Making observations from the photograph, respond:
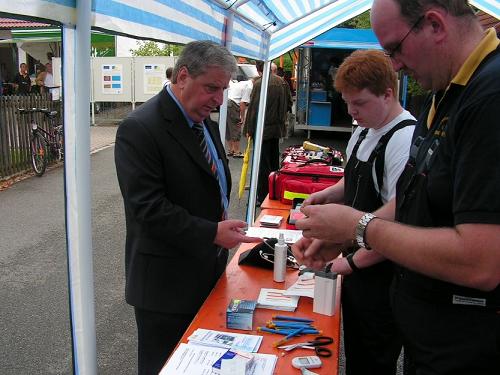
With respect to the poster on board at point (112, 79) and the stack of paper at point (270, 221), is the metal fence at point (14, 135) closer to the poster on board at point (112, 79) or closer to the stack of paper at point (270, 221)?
the poster on board at point (112, 79)

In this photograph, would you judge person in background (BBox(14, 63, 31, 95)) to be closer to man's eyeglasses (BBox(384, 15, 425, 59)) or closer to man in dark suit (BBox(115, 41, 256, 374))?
man in dark suit (BBox(115, 41, 256, 374))

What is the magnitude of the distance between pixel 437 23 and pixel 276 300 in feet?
4.17

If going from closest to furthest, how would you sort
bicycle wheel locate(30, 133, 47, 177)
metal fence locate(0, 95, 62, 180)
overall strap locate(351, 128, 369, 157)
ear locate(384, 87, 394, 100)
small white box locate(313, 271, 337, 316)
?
small white box locate(313, 271, 337, 316) < ear locate(384, 87, 394, 100) < overall strap locate(351, 128, 369, 157) < metal fence locate(0, 95, 62, 180) < bicycle wheel locate(30, 133, 47, 177)

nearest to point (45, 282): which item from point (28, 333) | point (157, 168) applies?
point (28, 333)

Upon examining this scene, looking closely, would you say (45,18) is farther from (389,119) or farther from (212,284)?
(389,119)

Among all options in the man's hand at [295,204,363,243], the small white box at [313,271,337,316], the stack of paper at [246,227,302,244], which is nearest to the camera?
the man's hand at [295,204,363,243]

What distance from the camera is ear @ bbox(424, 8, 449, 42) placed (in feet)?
3.68

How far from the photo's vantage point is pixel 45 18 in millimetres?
1449

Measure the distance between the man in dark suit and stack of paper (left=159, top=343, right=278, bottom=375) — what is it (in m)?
0.38

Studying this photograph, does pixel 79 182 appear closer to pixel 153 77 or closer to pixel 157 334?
pixel 157 334

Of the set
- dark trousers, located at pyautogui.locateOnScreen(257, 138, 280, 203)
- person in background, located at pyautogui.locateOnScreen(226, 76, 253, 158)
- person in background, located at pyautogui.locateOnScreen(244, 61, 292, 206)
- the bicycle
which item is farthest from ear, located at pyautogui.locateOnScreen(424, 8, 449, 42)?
person in background, located at pyautogui.locateOnScreen(226, 76, 253, 158)

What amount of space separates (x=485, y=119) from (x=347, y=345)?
152cm

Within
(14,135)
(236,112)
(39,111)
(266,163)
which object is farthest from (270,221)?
(236,112)

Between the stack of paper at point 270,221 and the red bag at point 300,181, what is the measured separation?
57 centimetres
